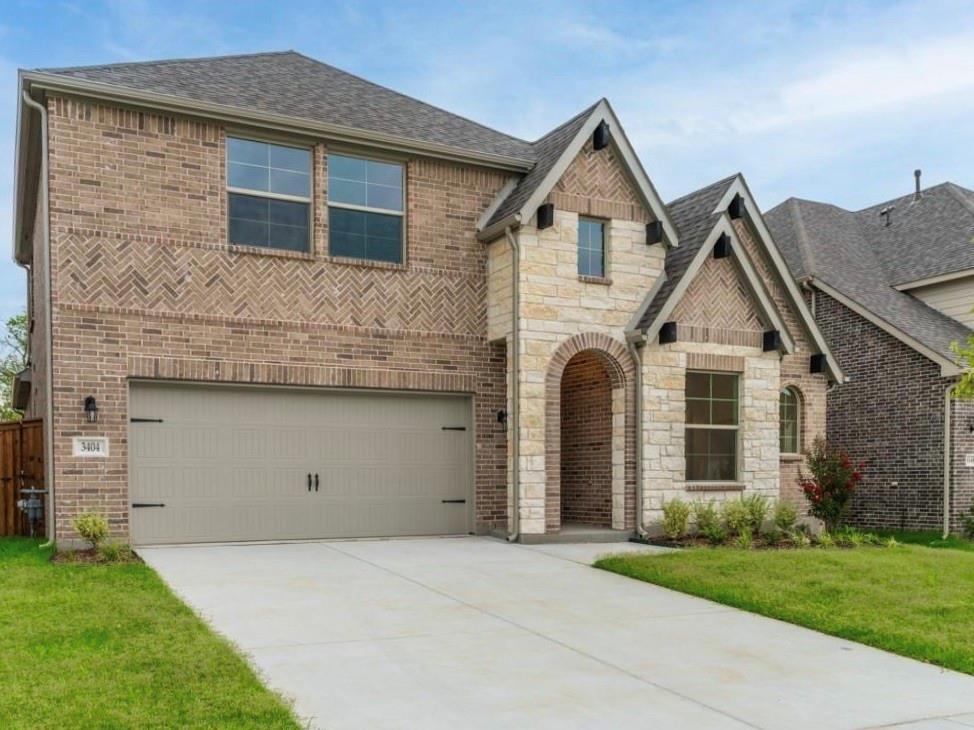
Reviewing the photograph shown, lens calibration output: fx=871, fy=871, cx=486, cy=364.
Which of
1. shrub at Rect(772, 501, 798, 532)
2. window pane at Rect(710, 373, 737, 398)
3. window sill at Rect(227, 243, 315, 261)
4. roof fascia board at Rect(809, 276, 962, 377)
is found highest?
window sill at Rect(227, 243, 315, 261)

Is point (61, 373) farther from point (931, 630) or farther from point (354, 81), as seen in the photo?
point (931, 630)

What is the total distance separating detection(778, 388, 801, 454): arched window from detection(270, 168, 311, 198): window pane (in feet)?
33.6

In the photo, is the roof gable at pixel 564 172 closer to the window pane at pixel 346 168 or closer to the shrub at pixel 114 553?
the window pane at pixel 346 168

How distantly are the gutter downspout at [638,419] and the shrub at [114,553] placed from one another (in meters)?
7.48

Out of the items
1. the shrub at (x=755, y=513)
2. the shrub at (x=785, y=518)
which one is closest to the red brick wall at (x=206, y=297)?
the shrub at (x=755, y=513)

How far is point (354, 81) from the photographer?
1555 cm

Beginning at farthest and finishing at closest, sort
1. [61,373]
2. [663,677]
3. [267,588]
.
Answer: [61,373], [267,588], [663,677]

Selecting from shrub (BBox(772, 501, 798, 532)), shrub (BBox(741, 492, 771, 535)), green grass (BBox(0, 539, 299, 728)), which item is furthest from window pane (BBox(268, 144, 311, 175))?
shrub (BBox(772, 501, 798, 532))

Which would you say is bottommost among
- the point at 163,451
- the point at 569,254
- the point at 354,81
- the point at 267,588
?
the point at 267,588

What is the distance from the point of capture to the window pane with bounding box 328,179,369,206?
43.3 feet

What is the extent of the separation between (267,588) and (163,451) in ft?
13.0

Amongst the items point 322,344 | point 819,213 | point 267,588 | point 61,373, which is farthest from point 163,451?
point 819,213

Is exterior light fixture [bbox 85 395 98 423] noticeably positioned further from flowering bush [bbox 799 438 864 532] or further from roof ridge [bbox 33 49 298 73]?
flowering bush [bbox 799 438 864 532]

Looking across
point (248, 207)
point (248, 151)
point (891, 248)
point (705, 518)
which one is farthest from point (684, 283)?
point (891, 248)
